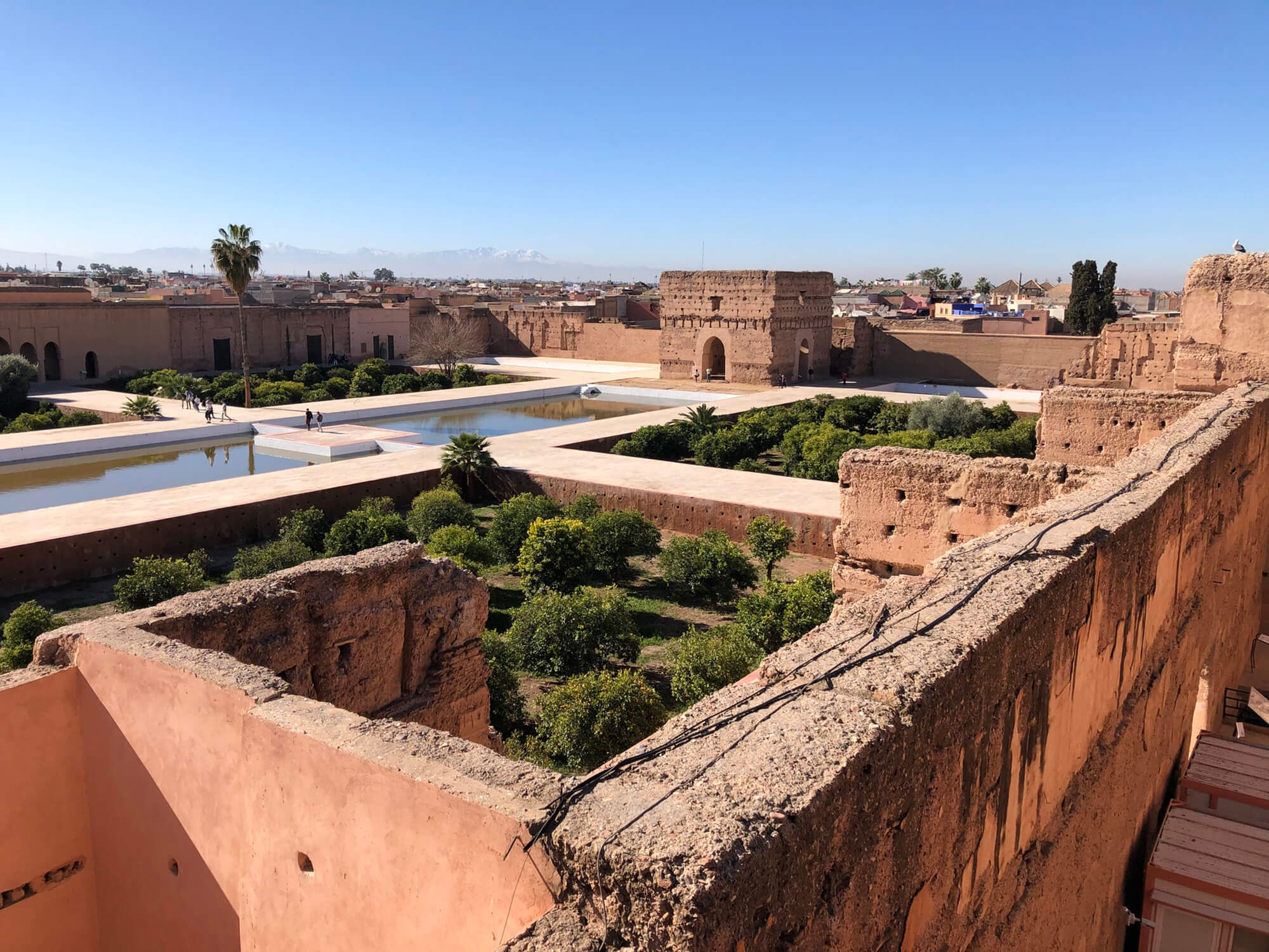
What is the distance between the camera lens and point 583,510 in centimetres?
1362

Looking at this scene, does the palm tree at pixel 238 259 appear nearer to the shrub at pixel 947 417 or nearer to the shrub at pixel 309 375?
the shrub at pixel 309 375

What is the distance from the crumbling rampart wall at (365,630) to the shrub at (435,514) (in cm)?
724

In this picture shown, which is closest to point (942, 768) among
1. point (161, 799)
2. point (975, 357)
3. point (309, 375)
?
point (161, 799)

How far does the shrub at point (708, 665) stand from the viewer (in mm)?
7914

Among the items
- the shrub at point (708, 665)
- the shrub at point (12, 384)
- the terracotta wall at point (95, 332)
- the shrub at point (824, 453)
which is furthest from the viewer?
the terracotta wall at point (95, 332)

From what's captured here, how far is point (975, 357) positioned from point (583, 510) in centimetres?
1881

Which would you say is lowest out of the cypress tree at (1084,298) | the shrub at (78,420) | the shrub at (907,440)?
the shrub at (78,420)

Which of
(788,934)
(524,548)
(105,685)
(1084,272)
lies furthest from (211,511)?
(1084,272)

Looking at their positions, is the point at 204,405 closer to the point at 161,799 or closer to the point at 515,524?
the point at 515,524

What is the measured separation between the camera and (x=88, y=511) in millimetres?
12773

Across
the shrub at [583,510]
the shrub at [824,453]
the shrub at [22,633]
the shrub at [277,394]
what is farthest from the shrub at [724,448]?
the shrub at [277,394]

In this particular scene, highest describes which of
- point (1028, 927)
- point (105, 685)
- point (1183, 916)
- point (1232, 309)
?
point (1232, 309)

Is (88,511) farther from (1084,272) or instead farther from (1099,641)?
(1084,272)

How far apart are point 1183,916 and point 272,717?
16.5 feet
